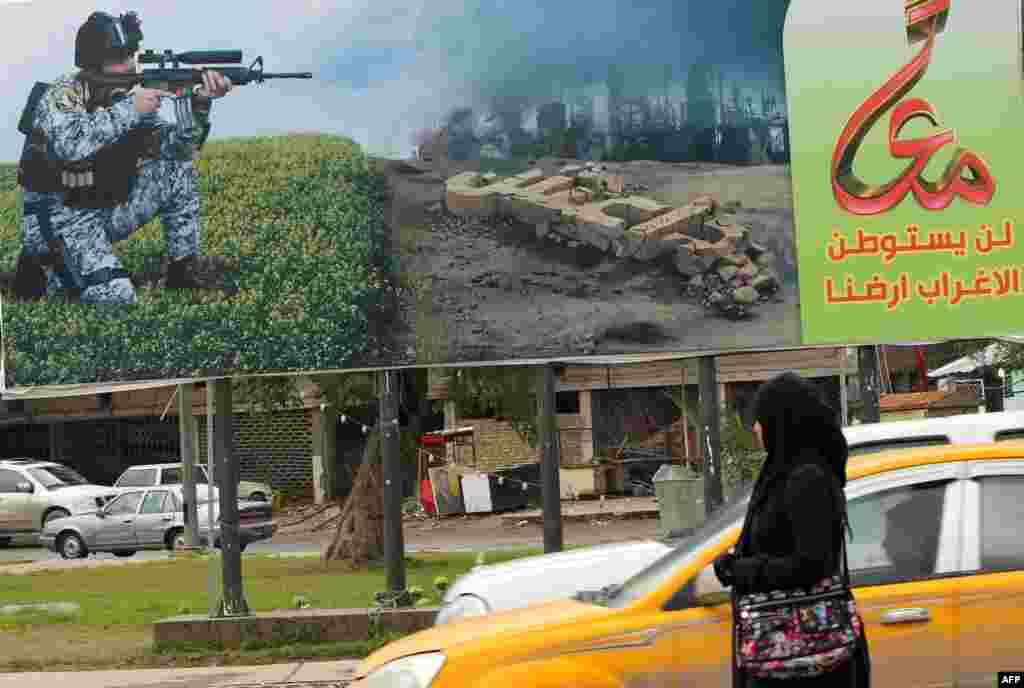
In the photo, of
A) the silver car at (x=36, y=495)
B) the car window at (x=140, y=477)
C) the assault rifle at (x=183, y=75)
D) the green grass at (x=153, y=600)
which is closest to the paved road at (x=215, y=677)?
the green grass at (x=153, y=600)

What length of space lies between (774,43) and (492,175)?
2.47 meters

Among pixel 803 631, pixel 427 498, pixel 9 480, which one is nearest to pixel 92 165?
pixel 803 631

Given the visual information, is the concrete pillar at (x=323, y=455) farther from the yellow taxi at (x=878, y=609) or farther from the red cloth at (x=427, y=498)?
the yellow taxi at (x=878, y=609)

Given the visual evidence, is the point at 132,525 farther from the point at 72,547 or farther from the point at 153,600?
the point at 153,600

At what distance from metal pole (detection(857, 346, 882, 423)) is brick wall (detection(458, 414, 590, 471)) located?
1421 cm

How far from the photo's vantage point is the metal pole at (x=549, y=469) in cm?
1303

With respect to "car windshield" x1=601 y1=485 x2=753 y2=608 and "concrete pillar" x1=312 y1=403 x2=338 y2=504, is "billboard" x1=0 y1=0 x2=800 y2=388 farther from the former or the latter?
"concrete pillar" x1=312 y1=403 x2=338 y2=504

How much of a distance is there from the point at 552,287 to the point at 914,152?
10.1 feet

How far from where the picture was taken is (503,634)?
6418 millimetres

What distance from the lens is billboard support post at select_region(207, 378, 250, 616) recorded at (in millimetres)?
13156

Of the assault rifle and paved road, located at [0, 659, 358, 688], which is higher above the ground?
the assault rifle

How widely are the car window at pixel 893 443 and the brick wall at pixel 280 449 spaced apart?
23.4m

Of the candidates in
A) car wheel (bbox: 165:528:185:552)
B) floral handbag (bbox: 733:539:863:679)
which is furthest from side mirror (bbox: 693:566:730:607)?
car wheel (bbox: 165:528:185:552)

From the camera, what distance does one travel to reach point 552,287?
1288cm
